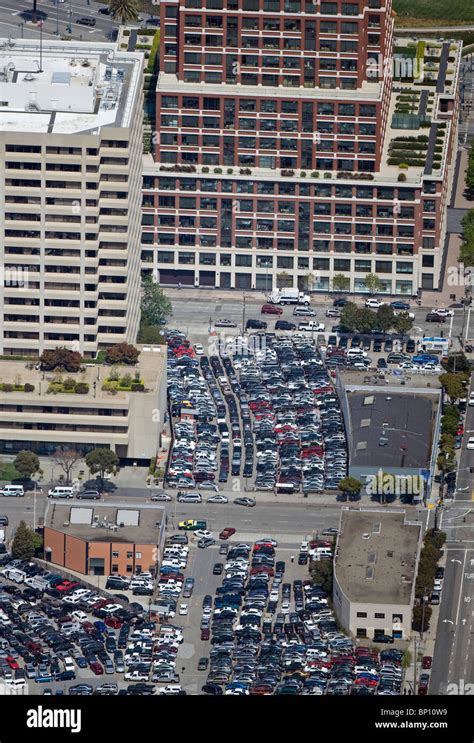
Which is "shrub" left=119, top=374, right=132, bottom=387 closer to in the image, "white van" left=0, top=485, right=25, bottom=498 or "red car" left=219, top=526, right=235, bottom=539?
"white van" left=0, top=485, right=25, bottom=498

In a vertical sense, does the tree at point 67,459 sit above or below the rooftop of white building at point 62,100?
below

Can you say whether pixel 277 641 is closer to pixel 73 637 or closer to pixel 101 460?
pixel 73 637

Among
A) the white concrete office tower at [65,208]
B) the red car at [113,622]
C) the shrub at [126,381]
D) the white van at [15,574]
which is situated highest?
the white concrete office tower at [65,208]

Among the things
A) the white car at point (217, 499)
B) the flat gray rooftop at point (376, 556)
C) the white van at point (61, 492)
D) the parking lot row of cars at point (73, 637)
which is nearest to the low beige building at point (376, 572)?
the flat gray rooftop at point (376, 556)

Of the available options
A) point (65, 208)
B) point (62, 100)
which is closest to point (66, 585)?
point (65, 208)

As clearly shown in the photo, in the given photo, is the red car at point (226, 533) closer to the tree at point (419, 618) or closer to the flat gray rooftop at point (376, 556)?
the flat gray rooftop at point (376, 556)

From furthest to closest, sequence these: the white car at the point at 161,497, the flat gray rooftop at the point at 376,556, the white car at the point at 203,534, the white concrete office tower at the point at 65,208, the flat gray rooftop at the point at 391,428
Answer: the white concrete office tower at the point at 65,208 < the flat gray rooftop at the point at 391,428 < the white car at the point at 161,497 < the white car at the point at 203,534 < the flat gray rooftop at the point at 376,556
